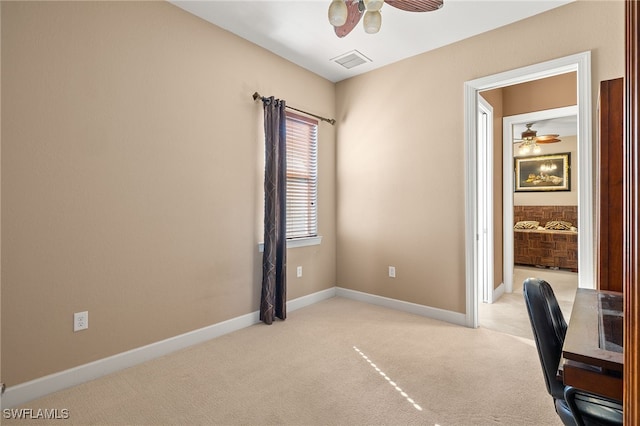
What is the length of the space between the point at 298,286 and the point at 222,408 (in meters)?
1.90

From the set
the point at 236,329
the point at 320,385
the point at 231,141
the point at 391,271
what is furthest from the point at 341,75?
the point at 320,385

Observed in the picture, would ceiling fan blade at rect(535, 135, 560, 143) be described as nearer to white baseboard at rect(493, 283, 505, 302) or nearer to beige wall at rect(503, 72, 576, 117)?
beige wall at rect(503, 72, 576, 117)

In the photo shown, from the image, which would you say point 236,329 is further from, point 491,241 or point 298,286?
point 491,241

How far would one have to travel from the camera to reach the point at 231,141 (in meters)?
3.07

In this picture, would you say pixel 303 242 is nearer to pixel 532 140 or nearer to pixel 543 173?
pixel 532 140

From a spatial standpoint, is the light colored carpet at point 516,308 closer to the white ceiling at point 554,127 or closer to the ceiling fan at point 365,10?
the ceiling fan at point 365,10

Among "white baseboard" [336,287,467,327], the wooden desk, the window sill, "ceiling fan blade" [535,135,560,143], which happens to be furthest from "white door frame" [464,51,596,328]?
"ceiling fan blade" [535,135,560,143]

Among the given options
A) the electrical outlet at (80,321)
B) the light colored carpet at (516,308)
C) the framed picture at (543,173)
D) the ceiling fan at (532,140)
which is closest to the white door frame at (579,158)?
the light colored carpet at (516,308)

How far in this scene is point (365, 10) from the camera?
1990 millimetres

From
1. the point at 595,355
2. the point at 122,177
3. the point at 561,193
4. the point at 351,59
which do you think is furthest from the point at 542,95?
the point at 122,177

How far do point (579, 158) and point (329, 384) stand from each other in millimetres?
2505

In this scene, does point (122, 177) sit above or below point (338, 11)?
below

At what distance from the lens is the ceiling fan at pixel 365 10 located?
172 cm

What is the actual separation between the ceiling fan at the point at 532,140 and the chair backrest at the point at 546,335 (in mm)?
5740
